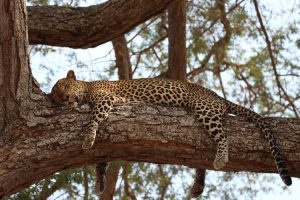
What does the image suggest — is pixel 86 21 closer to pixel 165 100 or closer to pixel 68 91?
pixel 68 91

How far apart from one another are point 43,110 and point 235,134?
1.75 m

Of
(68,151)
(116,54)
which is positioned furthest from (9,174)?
(116,54)

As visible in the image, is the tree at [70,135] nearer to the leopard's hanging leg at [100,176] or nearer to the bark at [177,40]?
the leopard's hanging leg at [100,176]

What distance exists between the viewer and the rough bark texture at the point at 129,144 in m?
5.65

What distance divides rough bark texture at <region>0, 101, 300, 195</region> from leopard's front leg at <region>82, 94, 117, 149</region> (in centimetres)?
7

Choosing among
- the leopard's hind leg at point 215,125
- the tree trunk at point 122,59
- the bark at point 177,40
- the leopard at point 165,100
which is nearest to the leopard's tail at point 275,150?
the leopard at point 165,100

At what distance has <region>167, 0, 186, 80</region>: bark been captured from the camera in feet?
28.1

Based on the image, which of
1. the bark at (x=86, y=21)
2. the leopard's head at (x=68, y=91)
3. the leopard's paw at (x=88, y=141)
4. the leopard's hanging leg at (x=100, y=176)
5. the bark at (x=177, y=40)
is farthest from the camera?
the bark at (x=177, y=40)

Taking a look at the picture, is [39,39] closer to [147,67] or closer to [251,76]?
[147,67]

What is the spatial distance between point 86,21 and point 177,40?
72.0 inches

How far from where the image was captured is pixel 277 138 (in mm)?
5918

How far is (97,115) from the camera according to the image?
232 inches

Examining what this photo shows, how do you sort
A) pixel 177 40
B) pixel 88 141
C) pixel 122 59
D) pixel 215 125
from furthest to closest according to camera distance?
pixel 122 59
pixel 177 40
pixel 215 125
pixel 88 141

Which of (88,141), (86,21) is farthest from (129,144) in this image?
(86,21)
